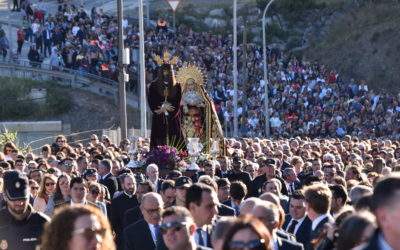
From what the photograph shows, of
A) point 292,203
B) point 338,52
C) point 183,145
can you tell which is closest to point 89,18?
point 338,52

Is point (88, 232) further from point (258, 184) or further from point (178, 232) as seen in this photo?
point (258, 184)

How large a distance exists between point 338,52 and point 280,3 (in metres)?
7.88

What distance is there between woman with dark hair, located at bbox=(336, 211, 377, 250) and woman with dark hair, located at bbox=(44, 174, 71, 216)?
7854 millimetres

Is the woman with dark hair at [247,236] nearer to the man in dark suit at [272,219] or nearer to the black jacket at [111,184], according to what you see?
the man in dark suit at [272,219]

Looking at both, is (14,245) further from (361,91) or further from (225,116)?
(361,91)

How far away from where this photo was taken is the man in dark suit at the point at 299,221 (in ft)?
38.7

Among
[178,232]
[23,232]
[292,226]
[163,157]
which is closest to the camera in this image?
[178,232]

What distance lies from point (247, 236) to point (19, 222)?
175 inches

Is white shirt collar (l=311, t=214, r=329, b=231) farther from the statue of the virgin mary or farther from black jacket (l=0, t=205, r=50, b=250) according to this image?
the statue of the virgin mary

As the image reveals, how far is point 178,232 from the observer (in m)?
8.76

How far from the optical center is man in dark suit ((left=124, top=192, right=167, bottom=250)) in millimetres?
11867

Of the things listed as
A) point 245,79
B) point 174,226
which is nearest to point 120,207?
point 174,226

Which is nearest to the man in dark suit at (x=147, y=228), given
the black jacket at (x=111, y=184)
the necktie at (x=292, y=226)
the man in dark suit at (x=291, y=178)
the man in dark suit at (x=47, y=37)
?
the necktie at (x=292, y=226)

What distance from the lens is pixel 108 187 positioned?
1812cm
